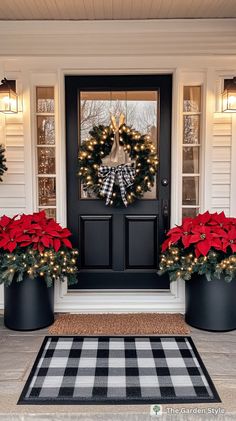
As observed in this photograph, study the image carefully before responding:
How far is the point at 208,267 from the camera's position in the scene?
291 centimetres

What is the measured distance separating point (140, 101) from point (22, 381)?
253 cm

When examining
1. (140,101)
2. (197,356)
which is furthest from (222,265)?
(140,101)

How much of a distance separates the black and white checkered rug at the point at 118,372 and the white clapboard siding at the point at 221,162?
1.26m

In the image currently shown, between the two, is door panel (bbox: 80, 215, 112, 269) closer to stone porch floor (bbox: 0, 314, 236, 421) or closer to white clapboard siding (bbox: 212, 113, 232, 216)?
stone porch floor (bbox: 0, 314, 236, 421)

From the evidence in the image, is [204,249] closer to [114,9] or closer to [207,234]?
[207,234]

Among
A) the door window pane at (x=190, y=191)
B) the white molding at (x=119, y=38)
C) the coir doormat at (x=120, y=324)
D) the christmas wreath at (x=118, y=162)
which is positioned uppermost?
the white molding at (x=119, y=38)

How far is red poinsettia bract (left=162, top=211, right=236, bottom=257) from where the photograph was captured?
288 centimetres

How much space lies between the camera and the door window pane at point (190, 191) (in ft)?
11.4

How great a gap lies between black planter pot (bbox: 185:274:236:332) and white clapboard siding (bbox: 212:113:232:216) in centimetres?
76

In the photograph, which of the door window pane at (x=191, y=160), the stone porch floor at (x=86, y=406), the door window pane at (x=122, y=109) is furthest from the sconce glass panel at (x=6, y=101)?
the stone porch floor at (x=86, y=406)

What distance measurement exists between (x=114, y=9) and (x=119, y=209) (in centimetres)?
170

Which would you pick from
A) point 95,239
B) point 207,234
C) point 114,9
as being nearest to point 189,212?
point 207,234

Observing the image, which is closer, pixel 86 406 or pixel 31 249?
pixel 86 406

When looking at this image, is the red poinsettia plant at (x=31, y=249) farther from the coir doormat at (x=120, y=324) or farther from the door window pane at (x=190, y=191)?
the door window pane at (x=190, y=191)
